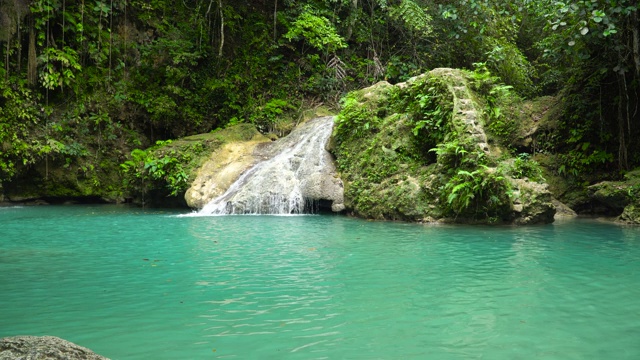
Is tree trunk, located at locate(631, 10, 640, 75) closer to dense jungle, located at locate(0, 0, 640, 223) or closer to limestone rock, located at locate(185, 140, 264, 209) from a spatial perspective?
dense jungle, located at locate(0, 0, 640, 223)

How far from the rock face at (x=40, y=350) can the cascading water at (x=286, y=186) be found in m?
10.2

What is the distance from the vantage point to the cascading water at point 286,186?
12.8 m

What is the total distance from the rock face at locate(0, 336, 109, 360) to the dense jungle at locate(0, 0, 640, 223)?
334 inches

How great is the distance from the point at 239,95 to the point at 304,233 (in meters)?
10.9

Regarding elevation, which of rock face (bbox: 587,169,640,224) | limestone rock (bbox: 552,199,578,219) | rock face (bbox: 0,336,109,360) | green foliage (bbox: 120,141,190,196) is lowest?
rock face (bbox: 0,336,109,360)

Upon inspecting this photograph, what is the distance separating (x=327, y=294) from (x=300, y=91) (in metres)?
15.3

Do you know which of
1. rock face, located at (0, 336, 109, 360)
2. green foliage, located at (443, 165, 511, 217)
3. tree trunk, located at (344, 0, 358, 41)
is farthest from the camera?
tree trunk, located at (344, 0, 358, 41)

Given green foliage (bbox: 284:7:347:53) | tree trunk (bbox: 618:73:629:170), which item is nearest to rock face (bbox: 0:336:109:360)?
tree trunk (bbox: 618:73:629:170)

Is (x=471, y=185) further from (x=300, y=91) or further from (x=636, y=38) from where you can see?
(x=300, y=91)

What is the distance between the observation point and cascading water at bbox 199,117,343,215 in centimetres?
1278

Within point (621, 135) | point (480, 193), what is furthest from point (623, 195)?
point (480, 193)

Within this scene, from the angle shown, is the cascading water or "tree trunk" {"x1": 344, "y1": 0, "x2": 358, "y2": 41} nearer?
the cascading water

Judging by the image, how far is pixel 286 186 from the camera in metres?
13.2

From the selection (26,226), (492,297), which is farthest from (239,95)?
(492,297)
